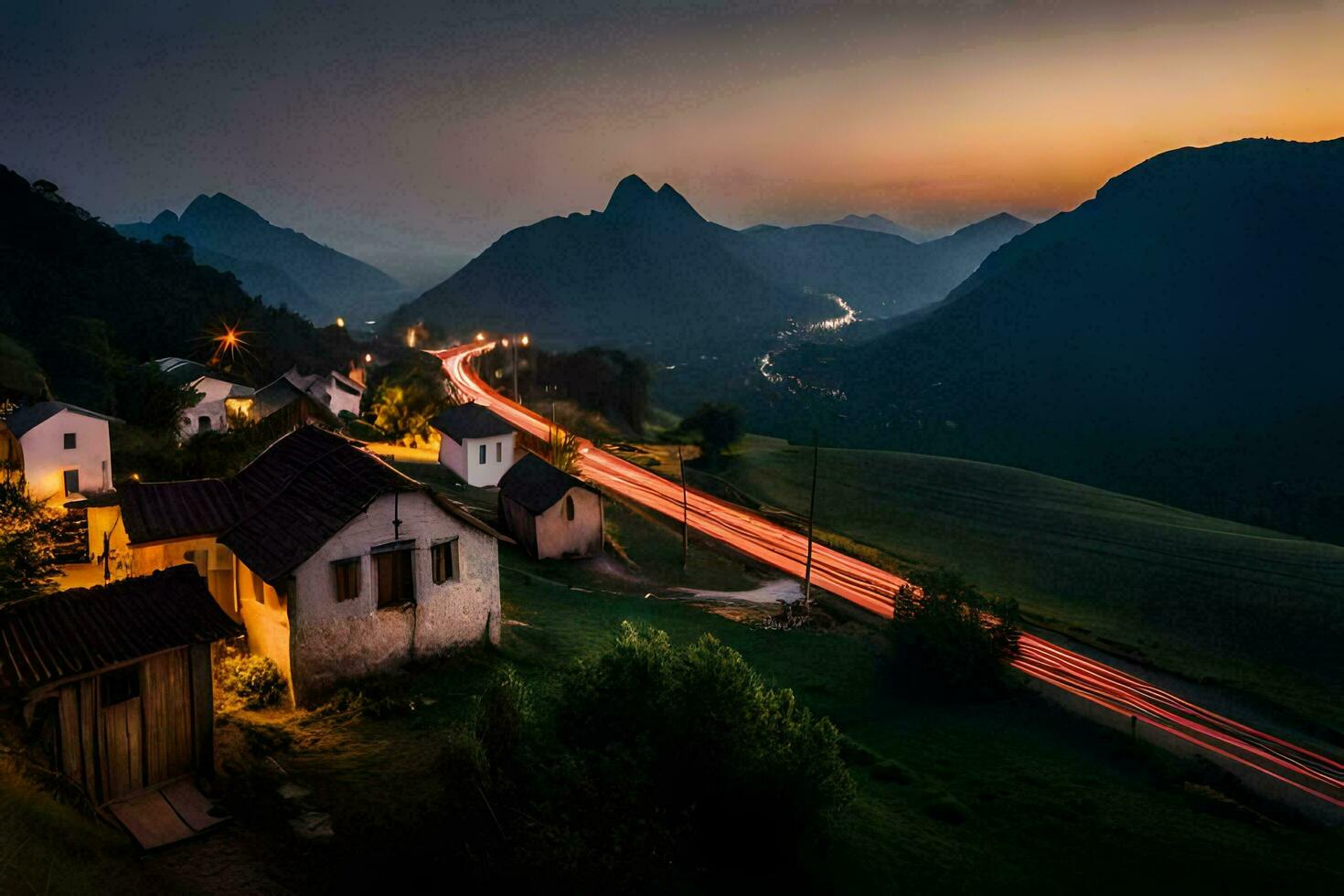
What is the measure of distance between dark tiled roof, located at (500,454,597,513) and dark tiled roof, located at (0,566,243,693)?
85.5ft

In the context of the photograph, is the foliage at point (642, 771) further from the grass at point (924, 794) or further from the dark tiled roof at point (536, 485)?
the dark tiled roof at point (536, 485)

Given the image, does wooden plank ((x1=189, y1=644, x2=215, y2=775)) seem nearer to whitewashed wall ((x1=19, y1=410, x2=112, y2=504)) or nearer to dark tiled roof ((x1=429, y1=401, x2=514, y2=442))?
whitewashed wall ((x1=19, y1=410, x2=112, y2=504))

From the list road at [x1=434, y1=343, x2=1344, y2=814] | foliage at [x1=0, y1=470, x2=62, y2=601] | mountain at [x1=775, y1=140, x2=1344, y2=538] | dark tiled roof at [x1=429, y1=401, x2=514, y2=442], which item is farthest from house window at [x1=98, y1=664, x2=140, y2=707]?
mountain at [x1=775, y1=140, x2=1344, y2=538]

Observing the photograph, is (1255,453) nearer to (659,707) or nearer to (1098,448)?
(1098,448)

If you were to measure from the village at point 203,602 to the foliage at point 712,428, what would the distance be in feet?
204

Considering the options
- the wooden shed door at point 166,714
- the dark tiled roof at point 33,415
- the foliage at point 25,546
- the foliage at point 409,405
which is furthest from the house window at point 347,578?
the foliage at point 409,405

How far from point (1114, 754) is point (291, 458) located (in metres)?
27.8

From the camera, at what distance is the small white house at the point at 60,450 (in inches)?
1422

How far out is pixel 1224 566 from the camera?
62469mm

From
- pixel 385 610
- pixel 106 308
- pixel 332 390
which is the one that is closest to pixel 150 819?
pixel 385 610

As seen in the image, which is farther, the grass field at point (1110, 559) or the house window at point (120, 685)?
the grass field at point (1110, 559)

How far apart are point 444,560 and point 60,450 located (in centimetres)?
2817

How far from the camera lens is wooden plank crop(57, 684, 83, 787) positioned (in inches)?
481

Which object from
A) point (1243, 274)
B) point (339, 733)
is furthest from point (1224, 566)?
point (1243, 274)
